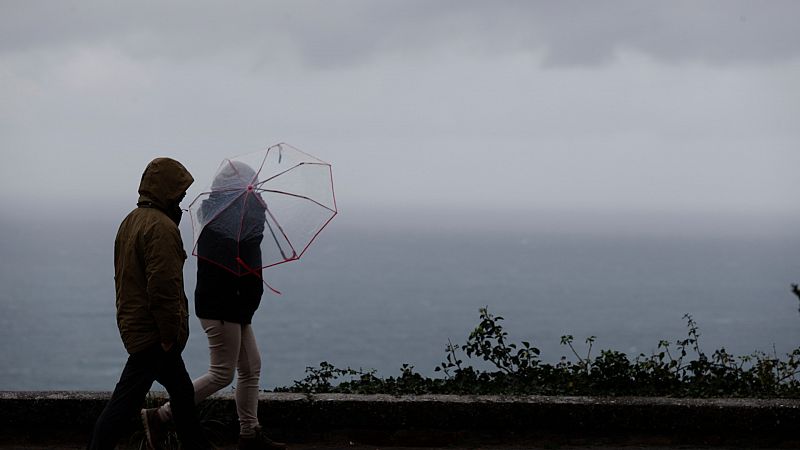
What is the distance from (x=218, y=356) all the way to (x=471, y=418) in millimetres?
1688

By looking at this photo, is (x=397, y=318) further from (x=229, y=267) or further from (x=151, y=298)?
(x=151, y=298)

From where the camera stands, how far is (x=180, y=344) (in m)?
4.82

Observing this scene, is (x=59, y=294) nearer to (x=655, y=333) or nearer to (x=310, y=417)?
(x=655, y=333)

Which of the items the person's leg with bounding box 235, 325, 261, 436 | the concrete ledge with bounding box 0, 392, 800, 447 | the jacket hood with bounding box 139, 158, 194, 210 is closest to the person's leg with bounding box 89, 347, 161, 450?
the person's leg with bounding box 235, 325, 261, 436

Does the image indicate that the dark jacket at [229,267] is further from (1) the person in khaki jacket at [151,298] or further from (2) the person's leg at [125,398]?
(2) the person's leg at [125,398]

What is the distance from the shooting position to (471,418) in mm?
5848

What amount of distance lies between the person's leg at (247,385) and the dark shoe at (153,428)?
0.44 meters

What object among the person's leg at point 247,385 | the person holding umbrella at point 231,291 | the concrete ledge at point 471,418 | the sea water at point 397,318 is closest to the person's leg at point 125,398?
the person holding umbrella at point 231,291

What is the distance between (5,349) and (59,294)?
52.3m

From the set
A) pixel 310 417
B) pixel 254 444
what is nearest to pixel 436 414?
pixel 310 417

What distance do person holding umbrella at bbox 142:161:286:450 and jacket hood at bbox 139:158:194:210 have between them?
17.2 inches

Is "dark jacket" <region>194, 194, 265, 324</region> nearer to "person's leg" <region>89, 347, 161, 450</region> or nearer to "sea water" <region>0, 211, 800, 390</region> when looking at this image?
"person's leg" <region>89, 347, 161, 450</region>

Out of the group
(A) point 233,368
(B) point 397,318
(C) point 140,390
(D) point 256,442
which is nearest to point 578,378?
(D) point 256,442

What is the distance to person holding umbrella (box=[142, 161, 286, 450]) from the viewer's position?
511cm
